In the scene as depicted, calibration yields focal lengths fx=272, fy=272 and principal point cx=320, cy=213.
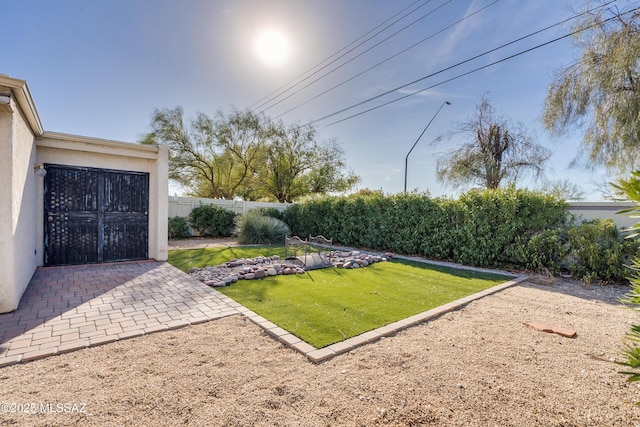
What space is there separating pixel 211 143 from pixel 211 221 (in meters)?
8.67

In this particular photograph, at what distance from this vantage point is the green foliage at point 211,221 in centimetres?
1371

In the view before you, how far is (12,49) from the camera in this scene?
651 centimetres

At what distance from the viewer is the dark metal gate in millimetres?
6359

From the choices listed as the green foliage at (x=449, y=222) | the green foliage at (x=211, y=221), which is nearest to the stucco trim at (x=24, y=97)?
the green foliage at (x=211, y=221)

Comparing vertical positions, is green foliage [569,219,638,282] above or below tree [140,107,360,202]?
below

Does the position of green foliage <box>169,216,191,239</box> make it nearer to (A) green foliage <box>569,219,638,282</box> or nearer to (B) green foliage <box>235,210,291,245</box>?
(B) green foliage <box>235,210,291,245</box>

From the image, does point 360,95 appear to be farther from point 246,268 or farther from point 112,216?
point 112,216

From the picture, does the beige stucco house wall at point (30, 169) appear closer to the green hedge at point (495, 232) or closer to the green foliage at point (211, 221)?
the green foliage at point (211, 221)

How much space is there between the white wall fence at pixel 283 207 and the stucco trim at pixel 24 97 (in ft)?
29.6

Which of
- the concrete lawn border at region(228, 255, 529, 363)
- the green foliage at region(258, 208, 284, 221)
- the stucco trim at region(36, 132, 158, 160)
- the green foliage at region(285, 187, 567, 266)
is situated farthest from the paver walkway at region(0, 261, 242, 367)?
the green foliage at region(258, 208, 284, 221)

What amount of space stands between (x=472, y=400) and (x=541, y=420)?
0.45 m

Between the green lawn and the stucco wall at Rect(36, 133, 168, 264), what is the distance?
3.36ft

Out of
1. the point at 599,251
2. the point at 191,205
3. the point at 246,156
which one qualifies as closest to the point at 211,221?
the point at 191,205

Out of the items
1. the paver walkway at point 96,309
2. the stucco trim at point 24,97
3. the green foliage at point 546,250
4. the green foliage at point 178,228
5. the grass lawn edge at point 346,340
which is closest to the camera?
the grass lawn edge at point 346,340
